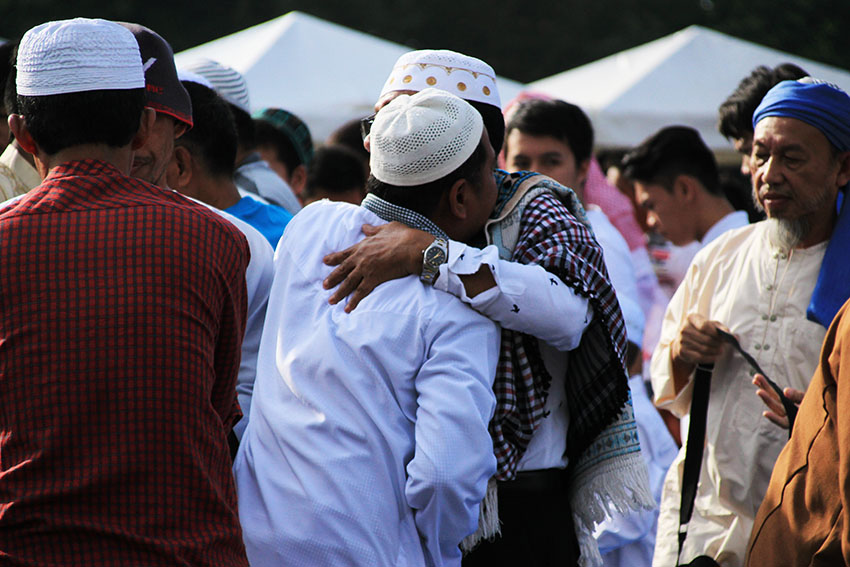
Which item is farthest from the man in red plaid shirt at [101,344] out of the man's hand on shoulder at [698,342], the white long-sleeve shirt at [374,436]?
the man's hand on shoulder at [698,342]

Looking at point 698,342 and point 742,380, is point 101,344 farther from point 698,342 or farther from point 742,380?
point 742,380

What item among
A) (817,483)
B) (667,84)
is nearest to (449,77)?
(817,483)

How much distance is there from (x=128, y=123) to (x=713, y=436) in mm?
2397

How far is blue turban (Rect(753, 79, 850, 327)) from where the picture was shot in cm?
337

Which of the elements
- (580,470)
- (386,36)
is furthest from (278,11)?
(580,470)

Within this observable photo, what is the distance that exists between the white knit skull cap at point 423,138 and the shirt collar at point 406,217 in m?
0.07

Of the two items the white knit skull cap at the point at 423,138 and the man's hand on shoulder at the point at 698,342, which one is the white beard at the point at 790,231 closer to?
the man's hand on shoulder at the point at 698,342

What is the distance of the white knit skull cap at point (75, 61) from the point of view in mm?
2066

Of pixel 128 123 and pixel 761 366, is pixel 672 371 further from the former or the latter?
pixel 128 123

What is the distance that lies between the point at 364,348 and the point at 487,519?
57 centimetres

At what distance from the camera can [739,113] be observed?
4332mm

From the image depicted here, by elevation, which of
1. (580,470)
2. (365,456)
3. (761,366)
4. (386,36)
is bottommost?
(386,36)

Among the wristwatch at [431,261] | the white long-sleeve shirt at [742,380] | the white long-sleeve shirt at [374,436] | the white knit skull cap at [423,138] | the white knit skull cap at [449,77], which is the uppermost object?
the white knit skull cap at [423,138]

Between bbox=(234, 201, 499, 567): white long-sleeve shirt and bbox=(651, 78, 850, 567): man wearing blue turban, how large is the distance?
58.8 inches
